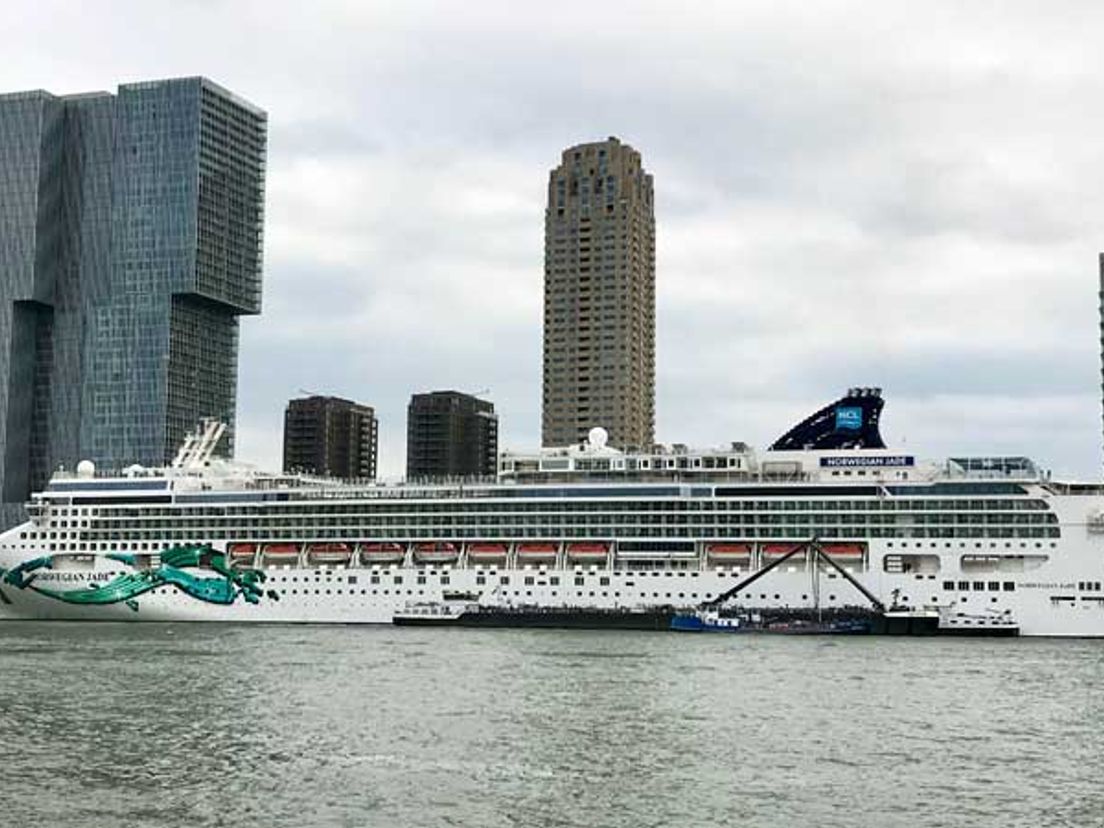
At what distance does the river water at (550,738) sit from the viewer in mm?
36469

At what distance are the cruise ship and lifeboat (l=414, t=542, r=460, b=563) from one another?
154mm

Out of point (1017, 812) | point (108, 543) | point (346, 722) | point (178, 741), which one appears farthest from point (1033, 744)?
point (108, 543)

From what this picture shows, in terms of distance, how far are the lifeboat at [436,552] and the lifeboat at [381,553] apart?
1190 mm

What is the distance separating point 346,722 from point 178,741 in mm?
6623

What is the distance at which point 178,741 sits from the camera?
46.2 metres

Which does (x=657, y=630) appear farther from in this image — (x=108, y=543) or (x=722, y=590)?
(x=108, y=543)

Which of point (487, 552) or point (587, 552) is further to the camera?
point (487, 552)

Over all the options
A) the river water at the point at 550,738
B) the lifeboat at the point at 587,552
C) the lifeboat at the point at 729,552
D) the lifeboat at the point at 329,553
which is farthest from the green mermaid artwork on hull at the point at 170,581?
the lifeboat at the point at 729,552

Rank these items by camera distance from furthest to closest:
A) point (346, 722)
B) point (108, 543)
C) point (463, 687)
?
point (108, 543), point (463, 687), point (346, 722)

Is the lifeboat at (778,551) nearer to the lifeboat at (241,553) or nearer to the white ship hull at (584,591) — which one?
the white ship hull at (584,591)

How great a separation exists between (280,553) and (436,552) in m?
12.7

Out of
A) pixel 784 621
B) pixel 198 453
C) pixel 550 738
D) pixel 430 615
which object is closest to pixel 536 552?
pixel 430 615

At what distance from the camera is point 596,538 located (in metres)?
106

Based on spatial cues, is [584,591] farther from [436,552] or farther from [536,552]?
[436,552]
